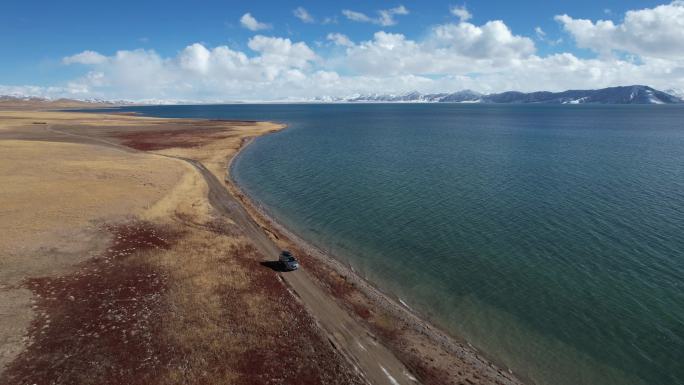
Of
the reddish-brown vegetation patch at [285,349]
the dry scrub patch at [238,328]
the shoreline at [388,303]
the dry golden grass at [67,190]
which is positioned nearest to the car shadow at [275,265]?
the dry scrub patch at [238,328]

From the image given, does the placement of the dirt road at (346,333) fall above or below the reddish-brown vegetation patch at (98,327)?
below

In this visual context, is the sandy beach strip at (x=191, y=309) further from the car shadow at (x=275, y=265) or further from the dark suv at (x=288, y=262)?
the dark suv at (x=288, y=262)

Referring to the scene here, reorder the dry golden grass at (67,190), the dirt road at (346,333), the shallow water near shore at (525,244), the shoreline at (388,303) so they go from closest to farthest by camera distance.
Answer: the dirt road at (346,333) < the shoreline at (388,303) < the shallow water near shore at (525,244) < the dry golden grass at (67,190)

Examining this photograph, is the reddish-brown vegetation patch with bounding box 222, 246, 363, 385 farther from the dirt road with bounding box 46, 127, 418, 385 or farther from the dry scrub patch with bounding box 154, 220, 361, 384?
the dirt road with bounding box 46, 127, 418, 385

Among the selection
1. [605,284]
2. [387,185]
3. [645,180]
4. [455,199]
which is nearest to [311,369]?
[605,284]

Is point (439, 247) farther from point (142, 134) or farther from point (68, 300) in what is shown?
point (142, 134)

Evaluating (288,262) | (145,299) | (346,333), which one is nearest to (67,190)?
(145,299)

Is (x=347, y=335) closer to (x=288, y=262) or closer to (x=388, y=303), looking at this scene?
(x=388, y=303)
